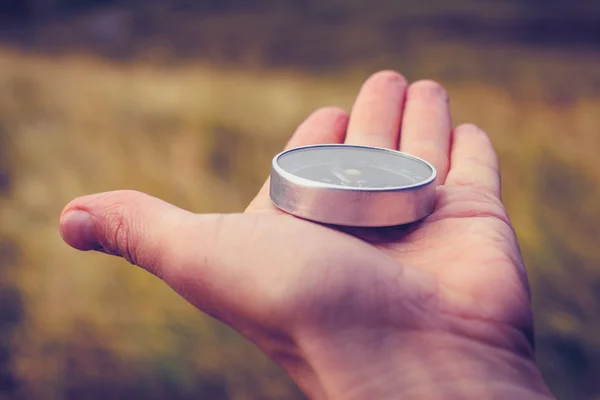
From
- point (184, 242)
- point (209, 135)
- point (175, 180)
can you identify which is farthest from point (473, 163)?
point (209, 135)

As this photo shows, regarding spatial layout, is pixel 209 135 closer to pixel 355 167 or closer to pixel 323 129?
pixel 323 129

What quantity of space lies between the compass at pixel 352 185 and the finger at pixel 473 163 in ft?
0.56

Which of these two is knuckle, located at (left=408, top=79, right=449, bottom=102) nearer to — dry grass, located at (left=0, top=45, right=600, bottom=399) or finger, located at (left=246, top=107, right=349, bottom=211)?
finger, located at (left=246, top=107, right=349, bottom=211)

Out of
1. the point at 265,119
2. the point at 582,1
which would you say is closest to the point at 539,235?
the point at 265,119

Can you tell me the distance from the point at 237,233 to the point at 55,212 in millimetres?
2252

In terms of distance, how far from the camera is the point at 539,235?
306 cm

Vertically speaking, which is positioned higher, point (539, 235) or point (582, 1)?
point (582, 1)

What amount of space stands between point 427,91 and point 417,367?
1.24 metres

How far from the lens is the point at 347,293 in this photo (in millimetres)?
1169

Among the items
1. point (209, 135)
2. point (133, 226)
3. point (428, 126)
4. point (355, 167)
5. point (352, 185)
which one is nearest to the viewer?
point (133, 226)

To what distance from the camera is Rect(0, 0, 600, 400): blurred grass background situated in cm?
267

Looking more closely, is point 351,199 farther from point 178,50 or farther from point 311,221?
point 178,50

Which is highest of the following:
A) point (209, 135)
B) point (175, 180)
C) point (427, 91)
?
point (427, 91)

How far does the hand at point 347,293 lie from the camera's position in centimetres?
117
